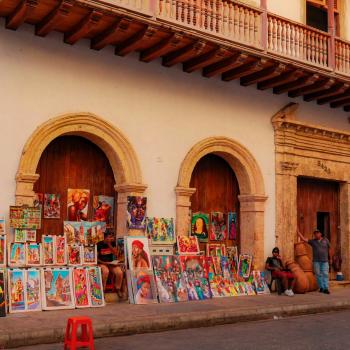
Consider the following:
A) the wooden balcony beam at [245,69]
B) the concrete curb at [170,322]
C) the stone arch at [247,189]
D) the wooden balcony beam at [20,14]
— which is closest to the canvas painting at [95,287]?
the concrete curb at [170,322]

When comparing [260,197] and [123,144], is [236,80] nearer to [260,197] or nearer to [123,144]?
[260,197]

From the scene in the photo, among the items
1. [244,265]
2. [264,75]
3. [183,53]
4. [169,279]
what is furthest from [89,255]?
[264,75]

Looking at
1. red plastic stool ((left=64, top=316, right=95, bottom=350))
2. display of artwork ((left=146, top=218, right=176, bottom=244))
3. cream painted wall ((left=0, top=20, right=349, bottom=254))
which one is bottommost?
red plastic stool ((left=64, top=316, right=95, bottom=350))

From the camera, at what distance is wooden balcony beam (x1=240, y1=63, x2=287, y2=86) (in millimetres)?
12506

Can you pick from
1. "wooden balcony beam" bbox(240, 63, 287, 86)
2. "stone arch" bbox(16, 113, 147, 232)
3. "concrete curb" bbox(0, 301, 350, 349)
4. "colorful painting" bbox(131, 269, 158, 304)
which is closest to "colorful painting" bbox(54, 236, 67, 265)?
"stone arch" bbox(16, 113, 147, 232)

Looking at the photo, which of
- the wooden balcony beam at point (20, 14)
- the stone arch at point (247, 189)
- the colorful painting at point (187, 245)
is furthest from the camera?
the stone arch at point (247, 189)

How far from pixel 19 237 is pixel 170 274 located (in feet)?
9.95

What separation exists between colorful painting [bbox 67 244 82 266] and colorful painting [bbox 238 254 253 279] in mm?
3978

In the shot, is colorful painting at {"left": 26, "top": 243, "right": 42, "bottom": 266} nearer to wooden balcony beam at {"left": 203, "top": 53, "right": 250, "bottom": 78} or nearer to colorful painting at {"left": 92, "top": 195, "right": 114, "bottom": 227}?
colorful painting at {"left": 92, "top": 195, "right": 114, "bottom": 227}

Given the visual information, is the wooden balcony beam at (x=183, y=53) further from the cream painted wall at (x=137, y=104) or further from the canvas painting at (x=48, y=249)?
the canvas painting at (x=48, y=249)

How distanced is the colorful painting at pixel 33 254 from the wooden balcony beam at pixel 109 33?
3894 mm

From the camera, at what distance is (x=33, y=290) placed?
941 cm

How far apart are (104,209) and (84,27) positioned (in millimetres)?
3594

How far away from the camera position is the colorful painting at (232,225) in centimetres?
1346
